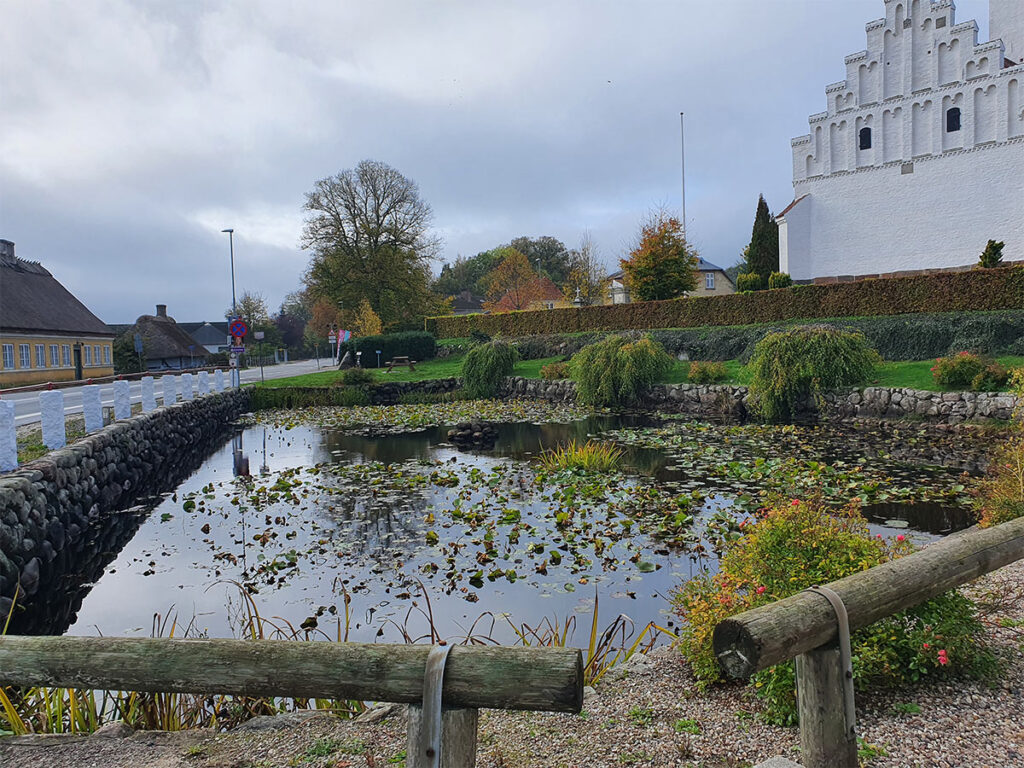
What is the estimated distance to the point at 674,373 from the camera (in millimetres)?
23547

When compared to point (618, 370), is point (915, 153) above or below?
above

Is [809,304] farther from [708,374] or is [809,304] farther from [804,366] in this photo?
[804,366]

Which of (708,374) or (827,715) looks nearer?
(827,715)

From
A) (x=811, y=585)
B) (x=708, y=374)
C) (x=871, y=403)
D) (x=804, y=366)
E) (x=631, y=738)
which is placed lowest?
(x=631, y=738)

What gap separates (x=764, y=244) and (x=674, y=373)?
20765 millimetres

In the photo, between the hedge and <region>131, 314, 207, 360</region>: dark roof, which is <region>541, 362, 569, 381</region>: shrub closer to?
the hedge

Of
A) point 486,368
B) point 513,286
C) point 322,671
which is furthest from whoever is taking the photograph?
point 513,286

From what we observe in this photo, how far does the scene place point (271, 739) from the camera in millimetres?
3410

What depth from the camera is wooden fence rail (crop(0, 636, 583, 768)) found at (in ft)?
6.98

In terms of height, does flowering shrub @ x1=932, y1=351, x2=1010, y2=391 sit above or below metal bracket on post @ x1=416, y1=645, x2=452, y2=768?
above

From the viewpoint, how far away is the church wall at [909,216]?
32062 millimetres

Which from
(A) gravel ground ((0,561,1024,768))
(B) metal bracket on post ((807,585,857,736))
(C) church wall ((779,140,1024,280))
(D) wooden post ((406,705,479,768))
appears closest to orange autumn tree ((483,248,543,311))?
(C) church wall ((779,140,1024,280))

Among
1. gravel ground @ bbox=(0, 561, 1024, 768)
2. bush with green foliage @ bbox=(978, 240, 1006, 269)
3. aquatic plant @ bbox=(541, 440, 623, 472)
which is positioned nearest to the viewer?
gravel ground @ bbox=(0, 561, 1024, 768)

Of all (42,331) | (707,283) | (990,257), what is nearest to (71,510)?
(42,331)
